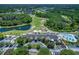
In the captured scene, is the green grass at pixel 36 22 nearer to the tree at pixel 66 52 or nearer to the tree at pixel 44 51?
the tree at pixel 44 51

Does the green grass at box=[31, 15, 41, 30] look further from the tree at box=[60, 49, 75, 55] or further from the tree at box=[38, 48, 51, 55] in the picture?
the tree at box=[60, 49, 75, 55]

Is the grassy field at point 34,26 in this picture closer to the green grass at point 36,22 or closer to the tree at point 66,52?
the green grass at point 36,22

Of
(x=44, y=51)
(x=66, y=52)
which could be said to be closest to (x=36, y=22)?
(x=44, y=51)

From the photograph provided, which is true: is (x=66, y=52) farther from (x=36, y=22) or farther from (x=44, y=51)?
(x=36, y=22)

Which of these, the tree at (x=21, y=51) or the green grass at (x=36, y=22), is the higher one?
the green grass at (x=36, y=22)

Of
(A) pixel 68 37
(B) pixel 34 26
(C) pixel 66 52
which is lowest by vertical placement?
(C) pixel 66 52

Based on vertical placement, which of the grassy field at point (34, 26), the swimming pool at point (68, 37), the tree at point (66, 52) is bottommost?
the tree at point (66, 52)

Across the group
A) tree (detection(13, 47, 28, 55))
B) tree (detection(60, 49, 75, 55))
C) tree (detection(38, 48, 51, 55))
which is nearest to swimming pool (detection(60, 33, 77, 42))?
tree (detection(60, 49, 75, 55))

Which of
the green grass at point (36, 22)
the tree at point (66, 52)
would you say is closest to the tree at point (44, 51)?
the tree at point (66, 52)

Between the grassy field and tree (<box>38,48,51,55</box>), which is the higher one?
the grassy field
